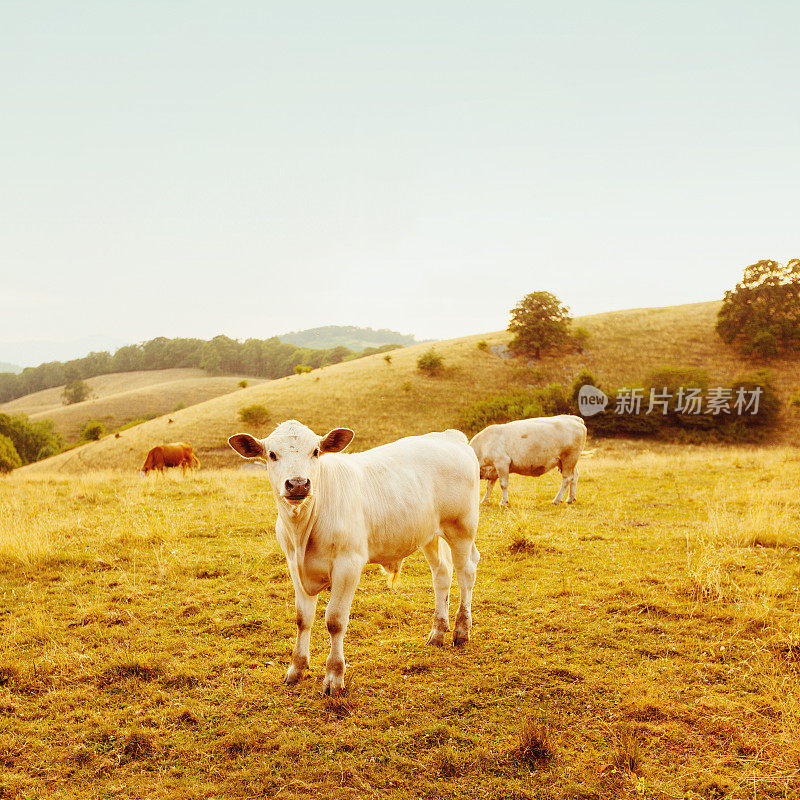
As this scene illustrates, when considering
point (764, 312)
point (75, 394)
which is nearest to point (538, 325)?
point (764, 312)

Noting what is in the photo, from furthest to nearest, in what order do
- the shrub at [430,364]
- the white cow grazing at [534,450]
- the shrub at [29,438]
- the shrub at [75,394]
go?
the shrub at [75,394] → the shrub at [29,438] → the shrub at [430,364] → the white cow grazing at [534,450]

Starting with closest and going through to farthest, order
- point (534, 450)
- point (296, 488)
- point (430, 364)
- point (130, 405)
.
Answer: point (296, 488), point (534, 450), point (430, 364), point (130, 405)

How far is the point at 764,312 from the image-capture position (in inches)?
2201

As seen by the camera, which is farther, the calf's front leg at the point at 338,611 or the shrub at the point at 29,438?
the shrub at the point at 29,438

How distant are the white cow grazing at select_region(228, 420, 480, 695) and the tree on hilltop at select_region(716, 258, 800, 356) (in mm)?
59375

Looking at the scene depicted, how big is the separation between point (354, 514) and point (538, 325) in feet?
176

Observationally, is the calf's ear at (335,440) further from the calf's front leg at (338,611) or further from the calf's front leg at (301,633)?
the calf's front leg at (301,633)

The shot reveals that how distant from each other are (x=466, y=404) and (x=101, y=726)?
141 ft

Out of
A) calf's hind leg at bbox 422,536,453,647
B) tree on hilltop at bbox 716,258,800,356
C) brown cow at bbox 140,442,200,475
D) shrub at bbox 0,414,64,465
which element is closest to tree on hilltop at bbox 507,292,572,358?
tree on hilltop at bbox 716,258,800,356

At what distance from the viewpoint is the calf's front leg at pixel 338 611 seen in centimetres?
504

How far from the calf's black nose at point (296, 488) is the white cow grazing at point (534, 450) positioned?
1007cm
